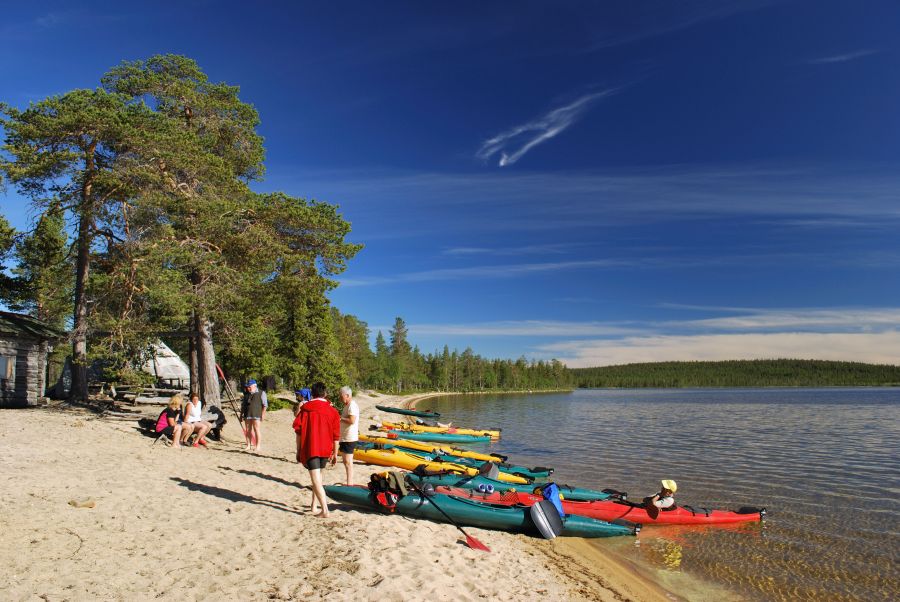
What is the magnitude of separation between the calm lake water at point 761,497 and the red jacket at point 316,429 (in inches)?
247

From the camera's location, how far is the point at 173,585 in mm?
5750

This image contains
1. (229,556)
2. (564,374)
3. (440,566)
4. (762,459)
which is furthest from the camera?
(564,374)

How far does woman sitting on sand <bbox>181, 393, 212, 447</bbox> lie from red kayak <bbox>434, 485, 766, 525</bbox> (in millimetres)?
7419

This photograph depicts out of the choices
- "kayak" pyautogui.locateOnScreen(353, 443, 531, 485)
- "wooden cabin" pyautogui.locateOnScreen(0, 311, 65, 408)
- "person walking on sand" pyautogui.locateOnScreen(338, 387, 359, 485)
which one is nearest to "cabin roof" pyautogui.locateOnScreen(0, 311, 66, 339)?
"wooden cabin" pyautogui.locateOnScreen(0, 311, 65, 408)

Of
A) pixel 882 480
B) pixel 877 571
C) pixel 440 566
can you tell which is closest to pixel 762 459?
pixel 882 480

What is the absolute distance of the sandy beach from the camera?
19.2ft

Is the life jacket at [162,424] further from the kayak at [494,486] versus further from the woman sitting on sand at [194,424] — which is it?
the kayak at [494,486]

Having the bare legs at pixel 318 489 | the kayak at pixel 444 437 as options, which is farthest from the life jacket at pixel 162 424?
the kayak at pixel 444 437

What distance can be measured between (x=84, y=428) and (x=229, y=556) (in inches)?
447

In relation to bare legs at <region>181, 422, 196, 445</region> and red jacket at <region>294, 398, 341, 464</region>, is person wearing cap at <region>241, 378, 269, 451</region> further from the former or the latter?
red jacket at <region>294, 398, 341, 464</region>

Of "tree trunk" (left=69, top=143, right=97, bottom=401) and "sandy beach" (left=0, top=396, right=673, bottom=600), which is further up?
"tree trunk" (left=69, top=143, right=97, bottom=401)

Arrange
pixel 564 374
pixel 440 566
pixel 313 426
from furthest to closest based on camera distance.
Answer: pixel 564 374, pixel 313 426, pixel 440 566

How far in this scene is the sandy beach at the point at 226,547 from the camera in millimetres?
5844

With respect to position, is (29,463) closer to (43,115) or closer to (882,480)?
(43,115)
